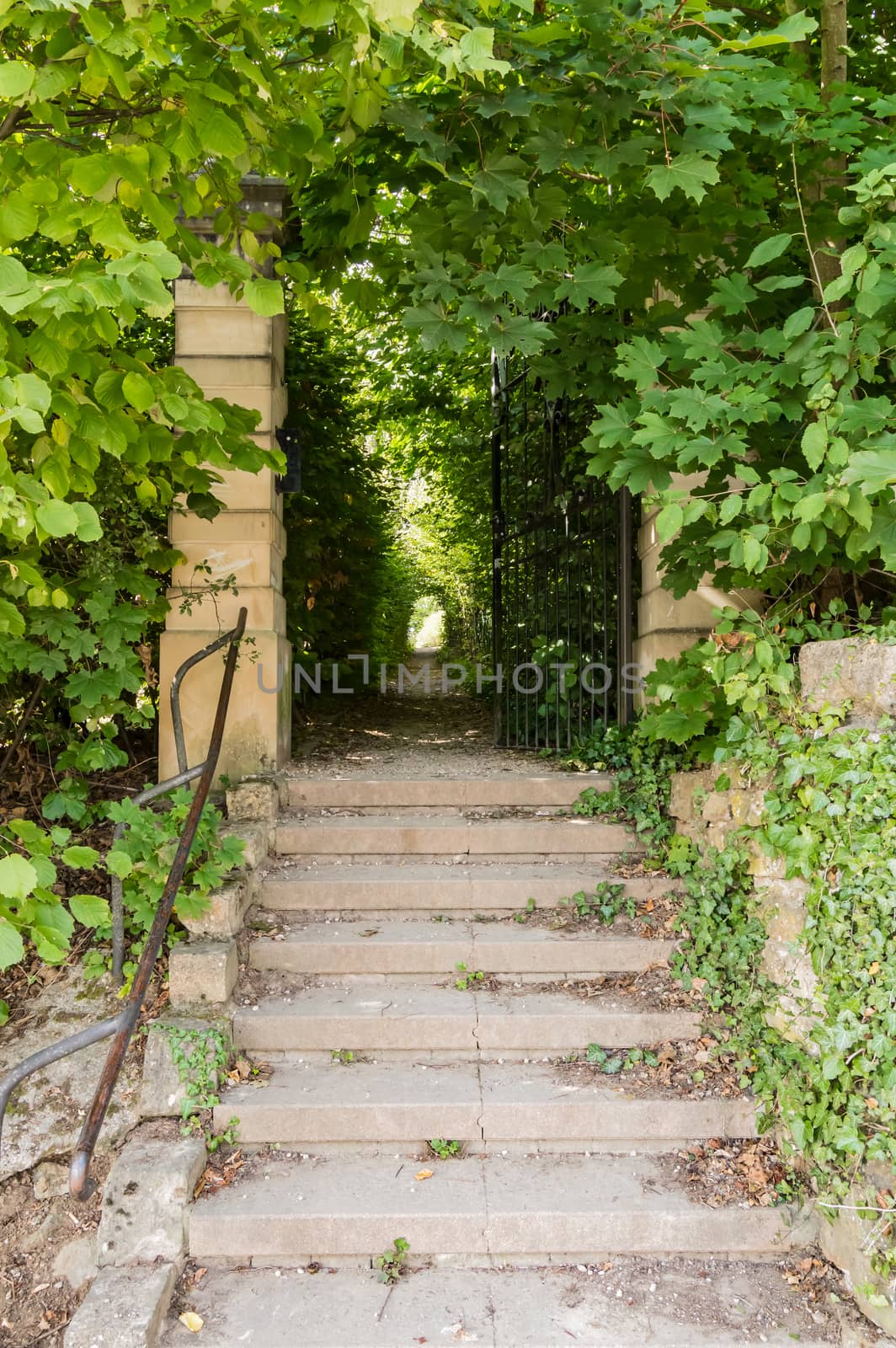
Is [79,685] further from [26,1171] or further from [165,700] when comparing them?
[26,1171]

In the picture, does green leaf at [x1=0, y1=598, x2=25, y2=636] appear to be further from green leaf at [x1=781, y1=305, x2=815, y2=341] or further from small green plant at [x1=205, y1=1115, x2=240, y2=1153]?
green leaf at [x1=781, y1=305, x2=815, y2=341]

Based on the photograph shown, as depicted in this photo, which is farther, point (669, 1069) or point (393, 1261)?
point (669, 1069)

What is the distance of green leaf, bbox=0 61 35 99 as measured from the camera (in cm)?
179

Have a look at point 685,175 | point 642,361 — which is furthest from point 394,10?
point 642,361

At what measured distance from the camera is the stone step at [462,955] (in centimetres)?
359

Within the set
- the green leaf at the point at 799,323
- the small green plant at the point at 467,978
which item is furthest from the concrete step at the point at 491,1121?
the green leaf at the point at 799,323

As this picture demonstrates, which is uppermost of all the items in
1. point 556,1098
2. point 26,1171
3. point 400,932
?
point 400,932

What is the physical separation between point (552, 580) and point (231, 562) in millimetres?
2112

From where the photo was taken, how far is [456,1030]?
332 centimetres

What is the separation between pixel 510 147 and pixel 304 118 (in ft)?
3.06

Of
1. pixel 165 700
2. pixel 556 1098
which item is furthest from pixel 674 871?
pixel 165 700

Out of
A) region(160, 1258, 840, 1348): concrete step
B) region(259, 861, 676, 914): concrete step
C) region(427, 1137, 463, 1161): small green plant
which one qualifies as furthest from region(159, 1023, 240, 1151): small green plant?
region(259, 861, 676, 914): concrete step

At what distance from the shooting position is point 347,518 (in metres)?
7.36

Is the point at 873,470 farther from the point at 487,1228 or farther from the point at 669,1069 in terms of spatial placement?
the point at 487,1228
